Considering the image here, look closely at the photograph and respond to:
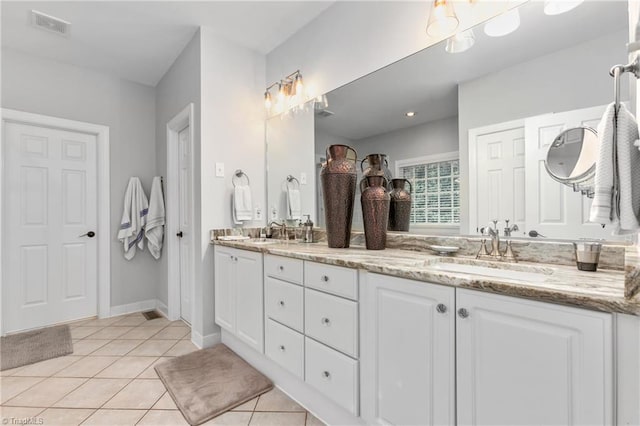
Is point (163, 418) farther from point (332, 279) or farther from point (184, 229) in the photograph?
point (184, 229)

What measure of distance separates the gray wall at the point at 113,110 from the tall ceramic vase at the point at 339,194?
257 centimetres

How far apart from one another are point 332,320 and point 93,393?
160cm

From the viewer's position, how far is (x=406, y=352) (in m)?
1.14

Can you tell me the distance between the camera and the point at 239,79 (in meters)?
2.72

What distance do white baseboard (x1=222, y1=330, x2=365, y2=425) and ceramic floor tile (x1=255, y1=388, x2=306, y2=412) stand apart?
0.09 feet

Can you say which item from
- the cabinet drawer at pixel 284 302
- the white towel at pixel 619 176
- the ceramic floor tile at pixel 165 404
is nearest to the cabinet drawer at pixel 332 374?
the cabinet drawer at pixel 284 302

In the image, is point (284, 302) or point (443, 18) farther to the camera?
A: point (284, 302)

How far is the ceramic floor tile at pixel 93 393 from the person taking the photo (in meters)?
1.71

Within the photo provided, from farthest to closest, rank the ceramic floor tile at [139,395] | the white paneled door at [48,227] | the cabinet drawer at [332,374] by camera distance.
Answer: the white paneled door at [48,227], the ceramic floor tile at [139,395], the cabinet drawer at [332,374]

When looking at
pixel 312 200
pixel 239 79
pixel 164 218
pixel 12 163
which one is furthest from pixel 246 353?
pixel 12 163

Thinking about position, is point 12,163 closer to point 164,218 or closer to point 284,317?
point 164,218

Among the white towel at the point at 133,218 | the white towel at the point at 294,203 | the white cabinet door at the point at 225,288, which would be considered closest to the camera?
the white cabinet door at the point at 225,288

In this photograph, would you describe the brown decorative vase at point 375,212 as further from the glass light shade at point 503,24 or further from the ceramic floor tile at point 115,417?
the ceramic floor tile at point 115,417

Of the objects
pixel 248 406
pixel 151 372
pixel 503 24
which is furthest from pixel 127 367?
pixel 503 24
